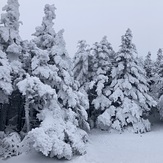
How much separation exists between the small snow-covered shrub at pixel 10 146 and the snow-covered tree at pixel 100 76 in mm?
9825

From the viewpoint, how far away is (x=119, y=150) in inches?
819

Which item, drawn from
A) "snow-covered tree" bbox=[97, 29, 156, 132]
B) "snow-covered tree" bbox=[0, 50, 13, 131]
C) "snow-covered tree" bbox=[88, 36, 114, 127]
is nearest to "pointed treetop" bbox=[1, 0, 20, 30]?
"snow-covered tree" bbox=[0, 50, 13, 131]

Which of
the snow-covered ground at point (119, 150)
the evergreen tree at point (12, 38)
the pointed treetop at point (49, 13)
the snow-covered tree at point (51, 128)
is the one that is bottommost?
the snow-covered ground at point (119, 150)

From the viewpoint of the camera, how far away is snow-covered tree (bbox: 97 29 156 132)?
25.5m

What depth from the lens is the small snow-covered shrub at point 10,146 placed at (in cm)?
1794

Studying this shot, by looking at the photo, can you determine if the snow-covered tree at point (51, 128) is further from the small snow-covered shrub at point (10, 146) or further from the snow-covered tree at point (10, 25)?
the snow-covered tree at point (10, 25)

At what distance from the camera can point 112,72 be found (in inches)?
1065

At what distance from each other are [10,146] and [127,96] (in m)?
13.5

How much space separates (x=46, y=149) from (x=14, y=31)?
30.4 feet

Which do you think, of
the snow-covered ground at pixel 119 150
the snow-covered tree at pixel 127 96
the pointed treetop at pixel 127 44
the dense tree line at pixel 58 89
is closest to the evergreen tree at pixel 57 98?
the dense tree line at pixel 58 89

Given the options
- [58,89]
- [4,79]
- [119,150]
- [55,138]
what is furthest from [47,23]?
[119,150]

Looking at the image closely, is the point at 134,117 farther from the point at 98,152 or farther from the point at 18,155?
the point at 18,155

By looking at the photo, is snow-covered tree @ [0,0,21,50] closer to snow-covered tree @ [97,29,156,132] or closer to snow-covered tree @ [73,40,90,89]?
snow-covered tree @ [73,40,90,89]

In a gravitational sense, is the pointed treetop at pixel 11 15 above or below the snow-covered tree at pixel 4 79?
above
